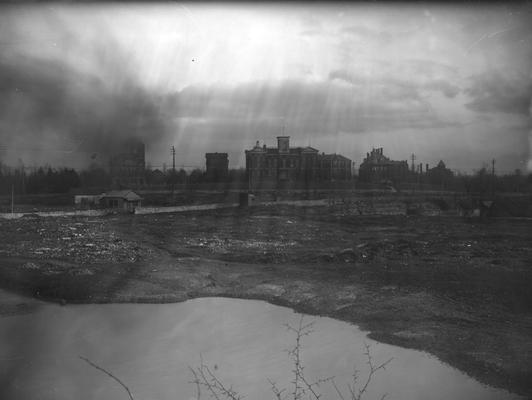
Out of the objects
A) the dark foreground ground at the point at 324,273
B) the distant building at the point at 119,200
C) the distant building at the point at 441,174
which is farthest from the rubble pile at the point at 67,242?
the distant building at the point at 441,174

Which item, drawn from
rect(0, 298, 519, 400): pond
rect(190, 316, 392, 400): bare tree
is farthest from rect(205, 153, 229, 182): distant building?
rect(190, 316, 392, 400): bare tree

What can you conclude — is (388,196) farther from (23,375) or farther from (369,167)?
(23,375)

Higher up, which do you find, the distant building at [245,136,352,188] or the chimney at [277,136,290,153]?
the chimney at [277,136,290,153]

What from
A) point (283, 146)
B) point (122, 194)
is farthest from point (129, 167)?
point (283, 146)

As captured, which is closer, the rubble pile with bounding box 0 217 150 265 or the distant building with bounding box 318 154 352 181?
the rubble pile with bounding box 0 217 150 265

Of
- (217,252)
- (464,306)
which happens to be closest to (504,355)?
(464,306)

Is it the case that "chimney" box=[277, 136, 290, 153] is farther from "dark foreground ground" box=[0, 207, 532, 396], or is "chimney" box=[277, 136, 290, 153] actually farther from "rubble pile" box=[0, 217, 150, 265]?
"rubble pile" box=[0, 217, 150, 265]

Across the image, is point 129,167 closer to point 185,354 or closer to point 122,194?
point 122,194
